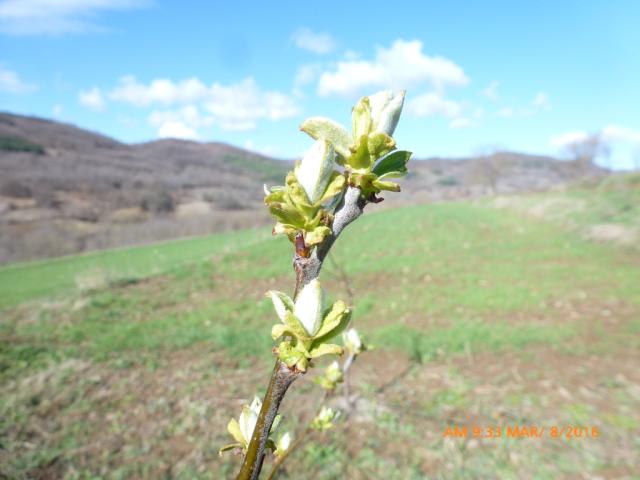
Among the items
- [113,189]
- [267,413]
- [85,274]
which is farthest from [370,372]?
[113,189]

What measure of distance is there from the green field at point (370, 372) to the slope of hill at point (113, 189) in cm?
3251

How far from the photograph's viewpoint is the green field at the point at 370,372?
4.14m

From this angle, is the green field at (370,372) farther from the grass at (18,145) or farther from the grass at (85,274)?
the grass at (18,145)

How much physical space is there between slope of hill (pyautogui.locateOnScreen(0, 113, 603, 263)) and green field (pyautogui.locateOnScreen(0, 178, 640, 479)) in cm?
3251

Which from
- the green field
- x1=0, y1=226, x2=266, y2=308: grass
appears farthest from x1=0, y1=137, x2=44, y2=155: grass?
the green field

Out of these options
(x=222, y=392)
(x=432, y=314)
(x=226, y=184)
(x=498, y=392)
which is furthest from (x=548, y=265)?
(x=226, y=184)

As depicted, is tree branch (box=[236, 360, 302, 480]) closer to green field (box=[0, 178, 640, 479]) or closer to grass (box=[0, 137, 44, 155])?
green field (box=[0, 178, 640, 479])

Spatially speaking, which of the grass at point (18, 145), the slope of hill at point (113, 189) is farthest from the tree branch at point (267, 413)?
the grass at point (18, 145)

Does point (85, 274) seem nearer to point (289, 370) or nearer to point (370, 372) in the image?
point (370, 372)

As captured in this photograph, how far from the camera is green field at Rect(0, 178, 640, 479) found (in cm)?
414

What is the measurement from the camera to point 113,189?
185 feet

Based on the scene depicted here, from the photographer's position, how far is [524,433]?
448cm

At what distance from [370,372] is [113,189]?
58.5m

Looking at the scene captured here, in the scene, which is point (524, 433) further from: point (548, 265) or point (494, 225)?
point (494, 225)
